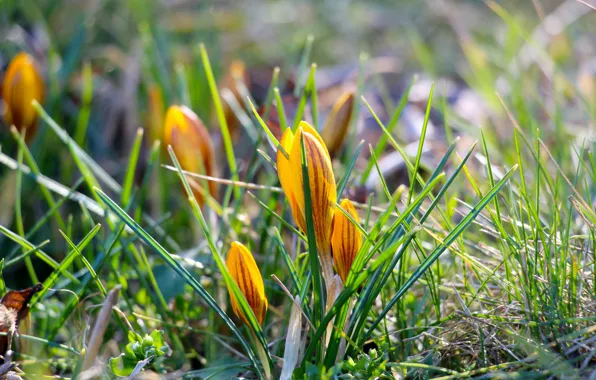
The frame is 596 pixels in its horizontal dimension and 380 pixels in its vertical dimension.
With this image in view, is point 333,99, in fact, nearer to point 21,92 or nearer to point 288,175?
point 21,92

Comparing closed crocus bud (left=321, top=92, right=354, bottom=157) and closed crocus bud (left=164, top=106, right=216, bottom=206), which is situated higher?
closed crocus bud (left=321, top=92, right=354, bottom=157)

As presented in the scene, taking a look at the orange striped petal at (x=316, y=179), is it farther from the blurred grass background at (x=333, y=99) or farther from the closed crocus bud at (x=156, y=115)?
the closed crocus bud at (x=156, y=115)

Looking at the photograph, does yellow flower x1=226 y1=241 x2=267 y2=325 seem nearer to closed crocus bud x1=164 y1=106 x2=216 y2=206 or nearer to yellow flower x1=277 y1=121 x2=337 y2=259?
yellow flower x1=277 y1=121 x2=337 y2=259

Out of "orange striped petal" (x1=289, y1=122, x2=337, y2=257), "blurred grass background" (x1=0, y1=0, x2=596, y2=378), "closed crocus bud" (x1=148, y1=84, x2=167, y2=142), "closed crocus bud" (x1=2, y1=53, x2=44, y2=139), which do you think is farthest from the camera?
"closed crocus bud" (x1=148, y1=84, x2=167, y2=142)

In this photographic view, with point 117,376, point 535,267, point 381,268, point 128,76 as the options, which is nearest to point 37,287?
point 117,376

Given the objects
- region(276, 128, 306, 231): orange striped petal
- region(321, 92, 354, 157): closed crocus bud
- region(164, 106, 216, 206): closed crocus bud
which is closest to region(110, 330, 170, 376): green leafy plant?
region(276, 128, 306, 231): orange striped petal

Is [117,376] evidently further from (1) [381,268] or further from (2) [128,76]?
(2) [128,76]

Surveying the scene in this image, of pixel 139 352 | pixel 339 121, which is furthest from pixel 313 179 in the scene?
pixel 339 121
